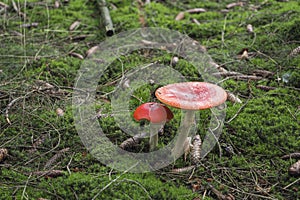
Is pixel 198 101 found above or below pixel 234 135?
above

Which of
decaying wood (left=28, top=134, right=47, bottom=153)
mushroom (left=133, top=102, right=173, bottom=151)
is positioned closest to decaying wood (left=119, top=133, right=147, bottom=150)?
mushroom (left=133, top=102, right=173, bottom=151)

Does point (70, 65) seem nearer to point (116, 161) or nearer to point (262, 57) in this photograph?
point (116, 161)

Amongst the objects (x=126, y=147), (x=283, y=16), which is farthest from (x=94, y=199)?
(x=283, y=16)

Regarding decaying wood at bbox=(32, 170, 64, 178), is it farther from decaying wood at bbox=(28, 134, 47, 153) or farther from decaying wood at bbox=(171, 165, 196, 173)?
decaying wood at bbox=(171, 165, 196, 173)

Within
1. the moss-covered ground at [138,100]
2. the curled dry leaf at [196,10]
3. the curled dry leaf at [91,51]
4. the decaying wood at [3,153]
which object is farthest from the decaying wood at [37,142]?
the curled dry leaf at [196,10]

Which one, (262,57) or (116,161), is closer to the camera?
(116,161)

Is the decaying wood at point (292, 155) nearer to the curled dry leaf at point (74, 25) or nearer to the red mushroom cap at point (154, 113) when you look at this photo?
the red mushroom cap at point (154, 113)
